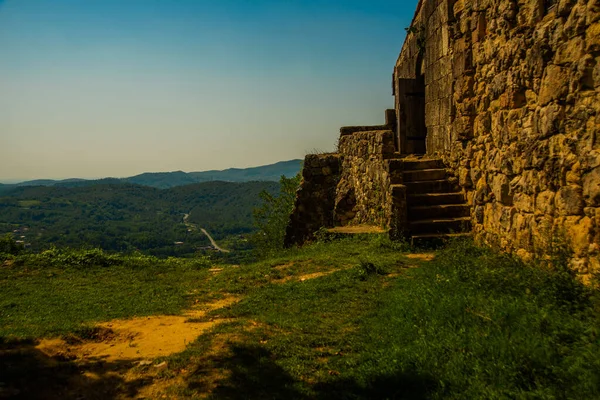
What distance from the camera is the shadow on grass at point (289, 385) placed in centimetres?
324

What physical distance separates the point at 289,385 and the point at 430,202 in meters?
6.24

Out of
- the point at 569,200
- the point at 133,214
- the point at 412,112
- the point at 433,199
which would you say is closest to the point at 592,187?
the point at 569,200

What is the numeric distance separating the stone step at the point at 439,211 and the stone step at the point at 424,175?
0.88 metres

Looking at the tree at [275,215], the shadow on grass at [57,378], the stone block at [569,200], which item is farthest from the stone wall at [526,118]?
the tree at [275,215]

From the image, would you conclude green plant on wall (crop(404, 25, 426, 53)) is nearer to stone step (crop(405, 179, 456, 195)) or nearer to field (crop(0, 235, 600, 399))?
stone step (crop(405, 179, 456, 195))

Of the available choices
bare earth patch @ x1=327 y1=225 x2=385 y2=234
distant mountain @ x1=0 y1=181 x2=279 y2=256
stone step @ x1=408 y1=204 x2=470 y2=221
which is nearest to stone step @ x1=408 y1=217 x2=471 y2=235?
stone step @ x1=408 y1=204 x2=470 y2=221

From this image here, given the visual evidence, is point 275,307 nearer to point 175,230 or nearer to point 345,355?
point 345,355

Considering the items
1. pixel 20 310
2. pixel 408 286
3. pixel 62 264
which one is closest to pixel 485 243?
pixel 408 286

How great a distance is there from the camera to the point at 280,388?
3527 millimetres

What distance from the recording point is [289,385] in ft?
11.8

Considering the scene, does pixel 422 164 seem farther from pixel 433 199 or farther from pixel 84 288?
pixel 84 288

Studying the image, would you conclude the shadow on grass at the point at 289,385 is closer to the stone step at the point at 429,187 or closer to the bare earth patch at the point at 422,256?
the bare earth patch at the point at 422,256

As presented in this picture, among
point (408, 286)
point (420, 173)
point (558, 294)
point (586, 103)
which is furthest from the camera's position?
point (420, 173)

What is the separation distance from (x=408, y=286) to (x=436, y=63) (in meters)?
6.76
